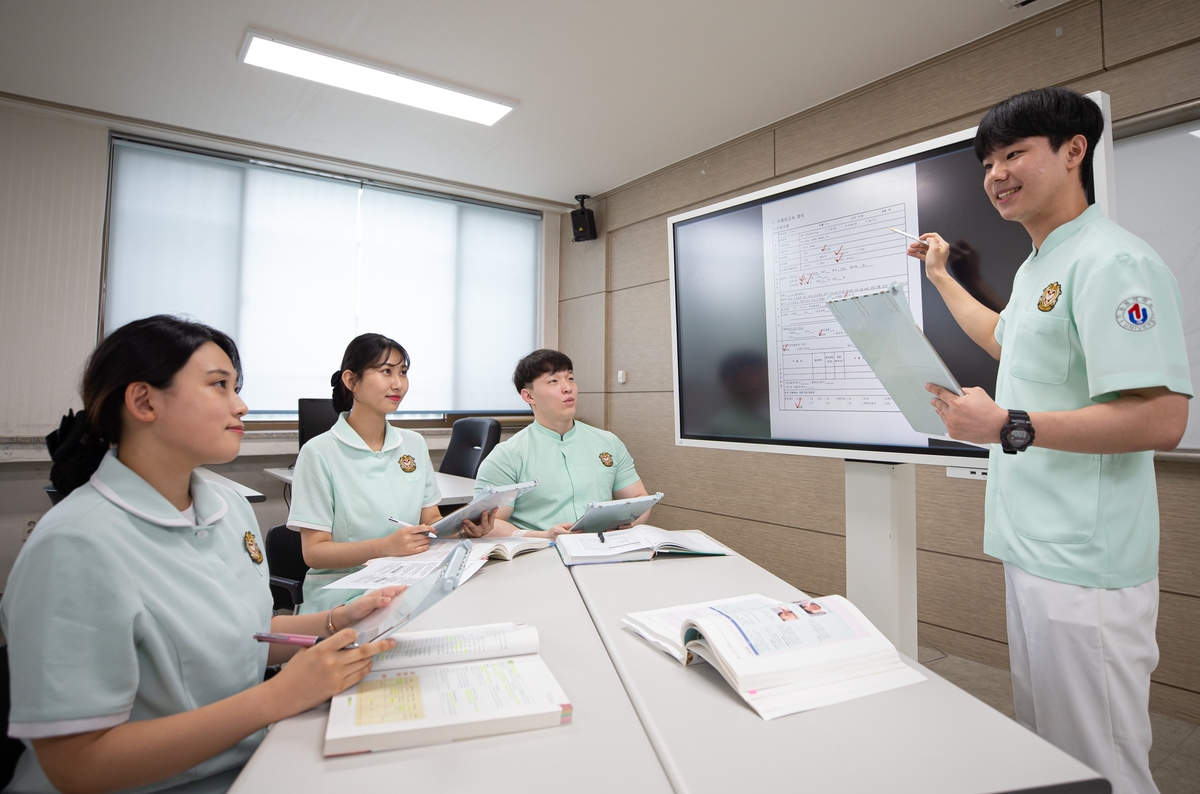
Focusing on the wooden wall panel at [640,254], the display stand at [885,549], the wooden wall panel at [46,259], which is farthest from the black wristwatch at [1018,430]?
the wooden wall panel at [46,259]

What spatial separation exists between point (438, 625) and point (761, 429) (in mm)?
1075

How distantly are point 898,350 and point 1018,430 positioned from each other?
0.82ft

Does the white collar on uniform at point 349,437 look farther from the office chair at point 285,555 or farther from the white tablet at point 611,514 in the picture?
the white tablet at point 611,514

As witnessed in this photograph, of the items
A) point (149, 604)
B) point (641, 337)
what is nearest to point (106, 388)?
point (149, 604)

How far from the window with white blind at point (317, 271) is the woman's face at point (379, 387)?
2.66 meters

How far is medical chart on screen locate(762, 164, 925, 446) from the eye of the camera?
4.92 feet

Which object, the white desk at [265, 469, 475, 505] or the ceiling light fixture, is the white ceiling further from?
the white desk at [265, 469, 475, 505]

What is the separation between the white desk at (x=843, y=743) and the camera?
702mm

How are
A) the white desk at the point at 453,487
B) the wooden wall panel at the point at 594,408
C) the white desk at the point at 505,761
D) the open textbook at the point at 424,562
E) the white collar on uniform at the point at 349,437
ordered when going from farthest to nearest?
1. the wooden wall panel at the point at 594,408
2. the white desk at the point at 453,487
3. the white collar on uniform at the point at 349,437
4. the open textbook at the point at 424,562
5. the white desk at the point at 505,761

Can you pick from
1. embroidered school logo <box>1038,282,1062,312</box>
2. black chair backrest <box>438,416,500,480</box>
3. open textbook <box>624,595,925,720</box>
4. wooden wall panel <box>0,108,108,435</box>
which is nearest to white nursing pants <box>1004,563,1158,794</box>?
open textbook <box>624,595,925,720</box>

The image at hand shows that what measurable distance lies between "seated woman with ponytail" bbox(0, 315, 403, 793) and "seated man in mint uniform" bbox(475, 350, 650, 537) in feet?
3.99

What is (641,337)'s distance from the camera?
4.50 m

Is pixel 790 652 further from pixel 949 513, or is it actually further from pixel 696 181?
pixel 696 181

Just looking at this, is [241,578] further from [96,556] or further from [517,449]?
[517,449]
